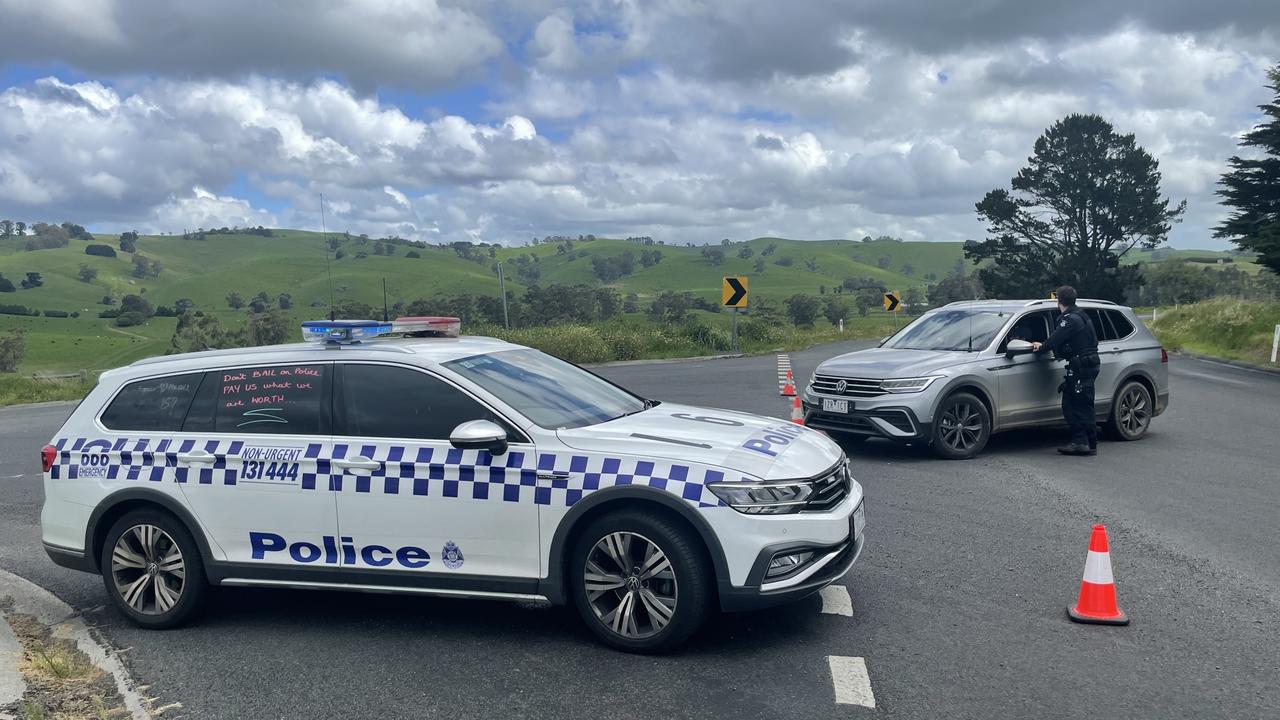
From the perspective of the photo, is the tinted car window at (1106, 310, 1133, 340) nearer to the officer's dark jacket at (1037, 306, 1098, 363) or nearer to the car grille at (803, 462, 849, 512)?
the officer's dark jacket at (1037, 306, 1098, 363)

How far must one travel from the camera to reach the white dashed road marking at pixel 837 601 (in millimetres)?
5336

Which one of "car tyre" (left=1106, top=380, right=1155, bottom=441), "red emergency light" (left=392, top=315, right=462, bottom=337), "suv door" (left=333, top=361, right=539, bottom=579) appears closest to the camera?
"suv door" (left=333, top=361, right=539, bottom=579)

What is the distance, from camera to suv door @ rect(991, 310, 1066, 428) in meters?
10.3

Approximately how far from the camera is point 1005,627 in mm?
5043

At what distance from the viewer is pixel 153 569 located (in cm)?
550

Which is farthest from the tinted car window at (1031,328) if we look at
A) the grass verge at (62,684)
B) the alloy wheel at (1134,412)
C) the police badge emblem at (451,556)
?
the grass verge at (62,684)

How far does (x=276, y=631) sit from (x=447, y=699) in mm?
1614

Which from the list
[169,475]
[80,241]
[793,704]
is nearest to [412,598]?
[169,475]

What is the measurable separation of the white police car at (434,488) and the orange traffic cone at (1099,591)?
123 centimetres

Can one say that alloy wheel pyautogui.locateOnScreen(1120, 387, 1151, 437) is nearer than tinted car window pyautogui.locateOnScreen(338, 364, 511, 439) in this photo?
No

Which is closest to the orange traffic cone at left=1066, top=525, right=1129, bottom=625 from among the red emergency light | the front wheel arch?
the front wheel arch

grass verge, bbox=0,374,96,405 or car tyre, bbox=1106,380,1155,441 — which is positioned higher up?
car tyre, bbox=1106,380,1155,441

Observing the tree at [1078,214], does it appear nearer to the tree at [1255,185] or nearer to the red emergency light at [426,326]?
the tree at [1255,185]

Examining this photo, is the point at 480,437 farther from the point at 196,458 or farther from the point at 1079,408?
the point at 1079,408
